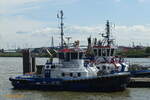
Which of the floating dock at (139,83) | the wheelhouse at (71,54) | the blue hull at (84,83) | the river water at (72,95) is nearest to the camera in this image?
the river water at (72,95)

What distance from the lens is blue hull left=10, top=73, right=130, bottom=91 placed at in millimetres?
39688

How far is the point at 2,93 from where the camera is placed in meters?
40.5

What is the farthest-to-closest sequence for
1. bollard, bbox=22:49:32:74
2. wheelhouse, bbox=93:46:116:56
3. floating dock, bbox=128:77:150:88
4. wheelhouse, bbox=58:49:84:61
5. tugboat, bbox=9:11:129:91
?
1. bollard, bbox=22:49:32:74
2. wheelhouse, bbox=93:46:116:56
3. floating dock, bbox=128:77:150:88
4. wheelhouse, bbox=58:49:84:61
5. tugboat, bbox=9:11:129:91

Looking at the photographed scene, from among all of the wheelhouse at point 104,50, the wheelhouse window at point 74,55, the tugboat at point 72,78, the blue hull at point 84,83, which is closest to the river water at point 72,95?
the blue hull at point 84,83

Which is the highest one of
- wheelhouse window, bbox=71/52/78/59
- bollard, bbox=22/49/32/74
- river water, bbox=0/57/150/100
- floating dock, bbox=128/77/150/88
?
wheelhouse window, bbox=71/52/78/59

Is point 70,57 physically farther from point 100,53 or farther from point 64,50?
point 100,53

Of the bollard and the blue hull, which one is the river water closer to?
the blue hull

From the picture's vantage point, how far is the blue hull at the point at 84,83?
130 feet

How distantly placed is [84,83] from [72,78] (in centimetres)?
142


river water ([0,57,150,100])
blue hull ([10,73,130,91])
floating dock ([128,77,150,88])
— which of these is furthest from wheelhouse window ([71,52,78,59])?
floating dock ([128,77,150,88])

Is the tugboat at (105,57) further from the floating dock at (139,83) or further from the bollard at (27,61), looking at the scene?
the bollard at (27,61)

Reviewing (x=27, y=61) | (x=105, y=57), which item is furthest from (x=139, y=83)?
(x=27, y=61)

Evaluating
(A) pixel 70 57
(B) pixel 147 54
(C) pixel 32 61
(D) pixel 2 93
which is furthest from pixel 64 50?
(B) pixel 147 54

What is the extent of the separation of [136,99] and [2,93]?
14.0 m
